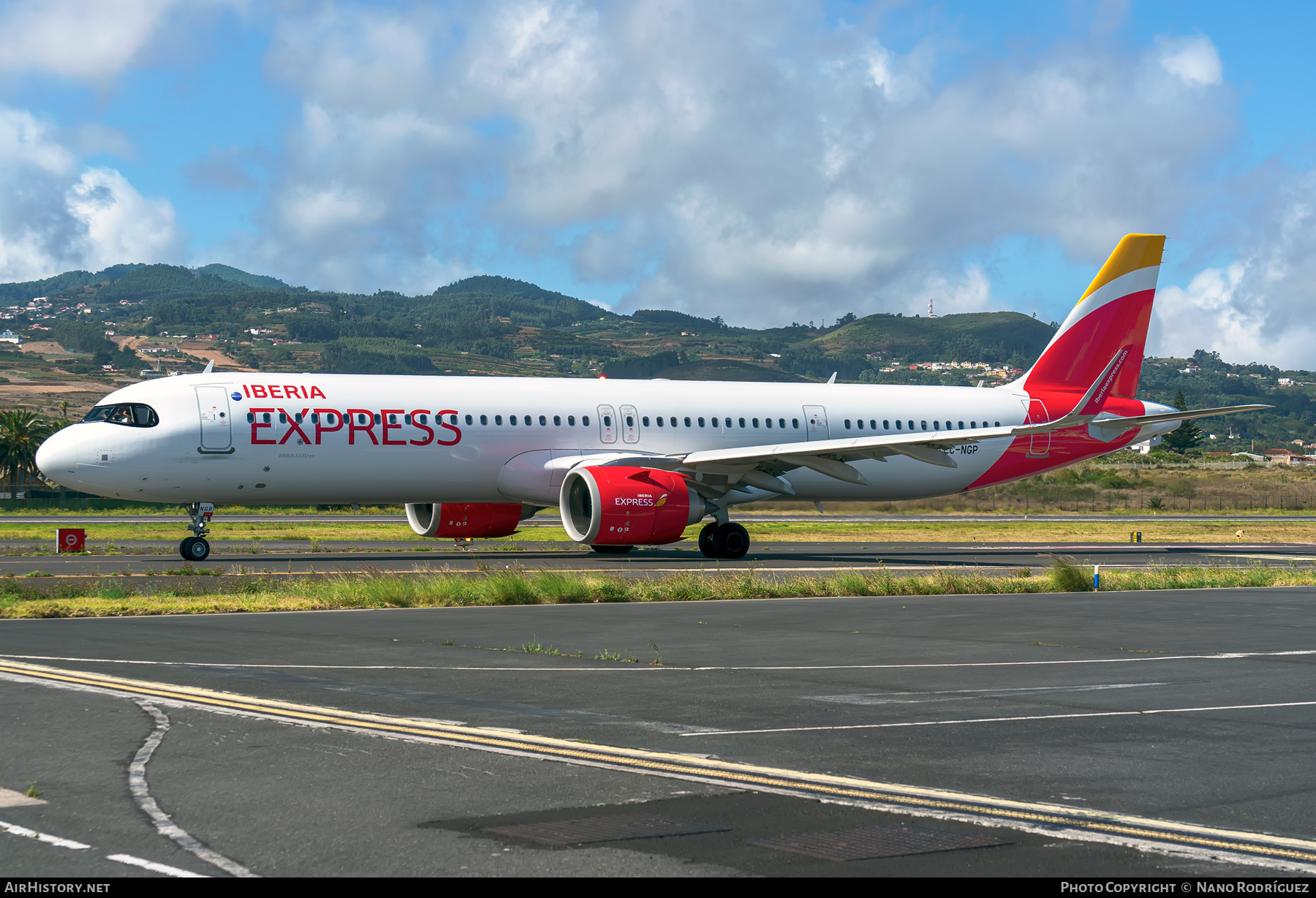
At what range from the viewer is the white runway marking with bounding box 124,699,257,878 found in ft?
19.3

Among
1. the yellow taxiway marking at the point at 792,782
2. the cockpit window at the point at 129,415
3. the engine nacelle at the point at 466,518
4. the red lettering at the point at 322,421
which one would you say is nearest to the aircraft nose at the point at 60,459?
the cockpit window at the point at 129,415

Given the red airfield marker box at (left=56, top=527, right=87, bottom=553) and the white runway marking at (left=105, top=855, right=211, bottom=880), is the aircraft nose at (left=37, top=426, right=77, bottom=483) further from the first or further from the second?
the white runway marking at (left=105, top=855, right=211, bottom=880)

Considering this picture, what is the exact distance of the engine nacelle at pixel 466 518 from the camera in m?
33.7

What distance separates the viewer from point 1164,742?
917 cm

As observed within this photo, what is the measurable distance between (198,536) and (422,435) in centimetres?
523

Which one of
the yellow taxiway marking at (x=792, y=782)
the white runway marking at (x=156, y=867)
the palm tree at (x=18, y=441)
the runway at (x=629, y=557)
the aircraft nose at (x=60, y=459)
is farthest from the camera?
the palm tree at (x=18, y=441)

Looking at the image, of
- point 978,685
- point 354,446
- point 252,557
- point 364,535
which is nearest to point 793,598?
point 978,685

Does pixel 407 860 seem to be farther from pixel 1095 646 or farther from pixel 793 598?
pixel 793 598

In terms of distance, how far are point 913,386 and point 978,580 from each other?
49.5 feet

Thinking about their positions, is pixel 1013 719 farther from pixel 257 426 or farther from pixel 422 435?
pixel 257 426

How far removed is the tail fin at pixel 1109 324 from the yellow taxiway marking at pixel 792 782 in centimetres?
3064

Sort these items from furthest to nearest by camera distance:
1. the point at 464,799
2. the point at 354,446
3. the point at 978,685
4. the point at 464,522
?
1. the point at 464,522
2. the point at 354,446
3. the point at 978,685
4. the point at 464,799

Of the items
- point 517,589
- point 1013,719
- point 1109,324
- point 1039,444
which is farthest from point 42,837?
point 1109,324

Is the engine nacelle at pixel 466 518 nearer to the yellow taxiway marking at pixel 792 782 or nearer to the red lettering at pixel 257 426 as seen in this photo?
the red lettering at pixel 257 426
